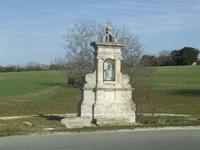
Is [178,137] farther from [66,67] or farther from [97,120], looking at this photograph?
[66,67]

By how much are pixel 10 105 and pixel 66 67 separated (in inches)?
770

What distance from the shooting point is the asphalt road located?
7.54 metres

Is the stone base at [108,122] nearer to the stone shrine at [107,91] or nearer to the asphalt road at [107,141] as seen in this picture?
the stone shrine at [107,91]

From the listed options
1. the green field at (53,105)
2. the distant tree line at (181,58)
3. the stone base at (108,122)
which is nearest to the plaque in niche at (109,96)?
the stone base at (108,122)

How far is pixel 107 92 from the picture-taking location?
12227mm

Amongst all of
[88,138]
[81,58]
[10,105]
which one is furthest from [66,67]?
[88,138]

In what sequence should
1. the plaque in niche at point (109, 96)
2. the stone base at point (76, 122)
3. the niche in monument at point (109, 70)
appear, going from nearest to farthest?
the stone base at point (76, 122) → the plaque in niche at point (109, 96) → the niche in monument at point (109, 70)

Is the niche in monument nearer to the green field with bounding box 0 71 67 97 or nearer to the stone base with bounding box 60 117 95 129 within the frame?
the stone base with bounding box 60 117 95 129

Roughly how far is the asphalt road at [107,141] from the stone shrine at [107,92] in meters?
2.49

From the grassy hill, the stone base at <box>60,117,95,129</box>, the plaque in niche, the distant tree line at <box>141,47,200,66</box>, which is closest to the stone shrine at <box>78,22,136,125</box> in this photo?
the plaque in niche

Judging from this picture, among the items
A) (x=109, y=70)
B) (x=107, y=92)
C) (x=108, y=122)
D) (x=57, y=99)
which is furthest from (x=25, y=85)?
(x=108, y=122)

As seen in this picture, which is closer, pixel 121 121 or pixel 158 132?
pixel 158 132

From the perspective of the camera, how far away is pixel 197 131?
33.4ft

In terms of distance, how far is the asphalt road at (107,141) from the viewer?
754cm
